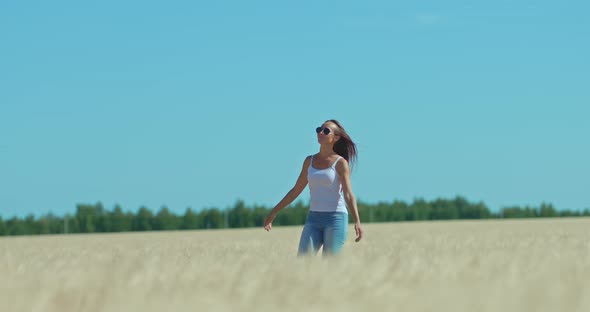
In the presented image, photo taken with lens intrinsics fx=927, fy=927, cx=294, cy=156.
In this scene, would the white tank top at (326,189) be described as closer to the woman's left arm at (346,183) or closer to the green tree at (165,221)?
the woman's left arm at (346,183)

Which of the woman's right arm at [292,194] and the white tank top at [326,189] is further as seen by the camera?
the woman's right arm at [292,194]

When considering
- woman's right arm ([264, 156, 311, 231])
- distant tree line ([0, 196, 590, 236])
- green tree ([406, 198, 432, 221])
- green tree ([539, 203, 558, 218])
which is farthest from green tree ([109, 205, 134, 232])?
woman's right arm ([264, 156, 311, 231])

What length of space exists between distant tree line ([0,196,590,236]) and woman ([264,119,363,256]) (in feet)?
122

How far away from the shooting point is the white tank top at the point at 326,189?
797 centimetres

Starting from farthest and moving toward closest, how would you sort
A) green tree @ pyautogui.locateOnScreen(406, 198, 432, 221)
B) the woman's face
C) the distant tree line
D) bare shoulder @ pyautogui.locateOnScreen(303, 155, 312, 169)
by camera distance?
green tree @ pyautogui.locateOnScreen(406, 198, 432, 221)
the distant tree line
bare shoulder @ pyautogui.locateOnScreen(303, 155, 312, 169)
the woman's face

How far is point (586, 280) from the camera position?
147 inches

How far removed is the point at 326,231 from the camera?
7.99 meters

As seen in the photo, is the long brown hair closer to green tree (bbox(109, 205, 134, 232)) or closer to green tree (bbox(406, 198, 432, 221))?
green tree (bbox(109, 205, 134, 232))

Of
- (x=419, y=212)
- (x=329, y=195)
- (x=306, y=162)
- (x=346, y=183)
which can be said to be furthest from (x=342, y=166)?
(x=419, y=212)

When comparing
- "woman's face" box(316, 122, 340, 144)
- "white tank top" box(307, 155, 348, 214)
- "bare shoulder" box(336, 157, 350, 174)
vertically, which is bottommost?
"white tank top" box(307, 155, 348, 214)

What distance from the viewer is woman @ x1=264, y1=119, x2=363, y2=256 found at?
26.1ft

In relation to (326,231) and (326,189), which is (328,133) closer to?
(326,189)

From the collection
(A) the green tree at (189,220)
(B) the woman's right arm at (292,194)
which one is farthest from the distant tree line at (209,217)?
(B) the woman's right arm at (292,194)

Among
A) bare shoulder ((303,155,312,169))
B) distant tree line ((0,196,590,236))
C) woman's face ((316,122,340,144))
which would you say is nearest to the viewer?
woman's face ((316,122,340,144))
